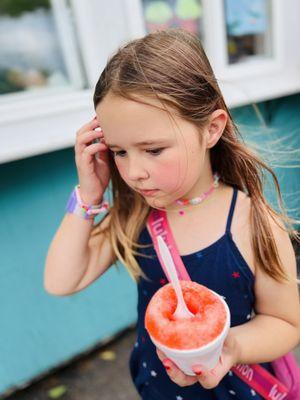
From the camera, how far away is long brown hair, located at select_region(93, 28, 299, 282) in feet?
2.80

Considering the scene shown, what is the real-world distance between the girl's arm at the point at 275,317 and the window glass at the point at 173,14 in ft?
5.05

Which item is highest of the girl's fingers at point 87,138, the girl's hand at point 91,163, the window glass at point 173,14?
the window glass at point 173,14

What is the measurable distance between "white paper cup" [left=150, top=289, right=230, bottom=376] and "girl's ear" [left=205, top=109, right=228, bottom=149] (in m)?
0.44

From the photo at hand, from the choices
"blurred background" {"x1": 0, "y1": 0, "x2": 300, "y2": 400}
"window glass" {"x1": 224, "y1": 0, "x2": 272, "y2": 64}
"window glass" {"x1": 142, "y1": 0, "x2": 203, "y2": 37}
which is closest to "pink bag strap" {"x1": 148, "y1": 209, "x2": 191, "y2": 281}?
"blurred background" {"x1": 0, "y1": 0, "x2": 300, "y2": 400}

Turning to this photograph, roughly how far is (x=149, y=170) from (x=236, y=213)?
0.32 m

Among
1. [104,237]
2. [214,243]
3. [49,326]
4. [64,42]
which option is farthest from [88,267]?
[64,42]

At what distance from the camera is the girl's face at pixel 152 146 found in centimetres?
84

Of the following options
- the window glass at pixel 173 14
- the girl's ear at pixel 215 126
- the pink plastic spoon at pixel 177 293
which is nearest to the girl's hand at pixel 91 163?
the girl's ear at pixel 215 126

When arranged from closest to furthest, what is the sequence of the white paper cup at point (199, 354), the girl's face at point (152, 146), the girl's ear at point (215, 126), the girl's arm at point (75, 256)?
the white paper cup at point (199, 354) → the girl's face at point (152, 146) → the girl's ear at point (215, 126) → the girl's arm at point (75, 256)

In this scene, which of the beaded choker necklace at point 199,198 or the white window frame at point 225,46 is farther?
the white window frame at point 225,46

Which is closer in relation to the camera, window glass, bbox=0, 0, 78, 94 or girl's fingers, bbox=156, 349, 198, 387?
girl's fingers, bbox=156, 349, 198, 387

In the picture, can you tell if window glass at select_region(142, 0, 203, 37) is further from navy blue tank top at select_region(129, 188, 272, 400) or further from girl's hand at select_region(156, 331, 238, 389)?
girl's hand at select_region(156, 331, 238, 389)

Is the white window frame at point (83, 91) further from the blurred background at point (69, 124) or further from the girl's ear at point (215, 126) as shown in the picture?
the girl's ear at point (215, 126)

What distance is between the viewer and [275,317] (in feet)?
3.43
